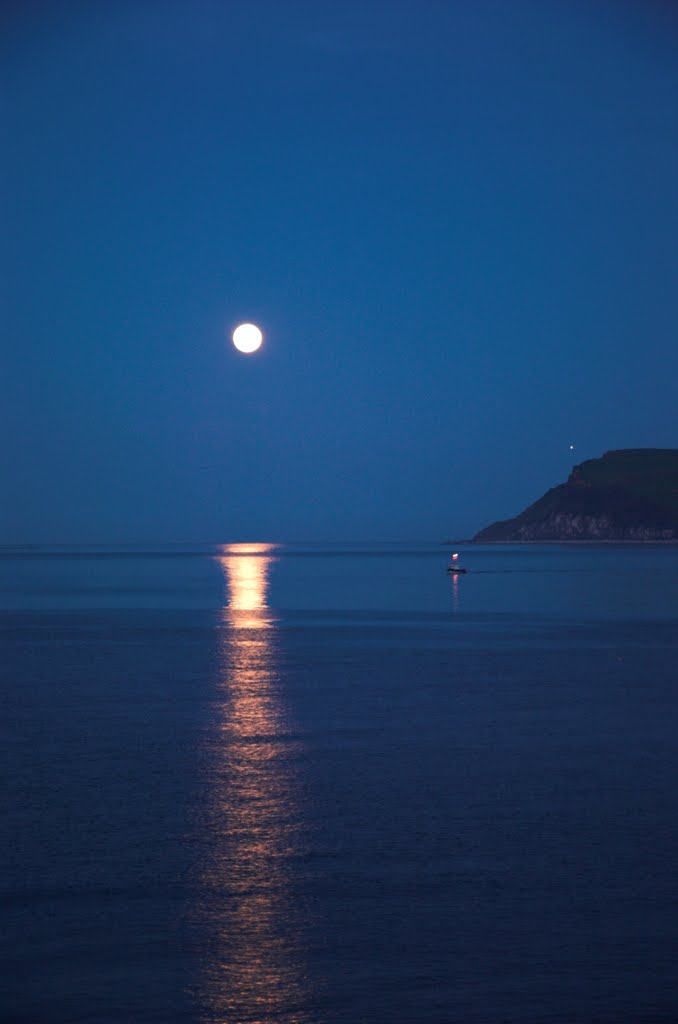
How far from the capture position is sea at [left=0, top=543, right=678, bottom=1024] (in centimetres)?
998

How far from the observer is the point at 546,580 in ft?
396

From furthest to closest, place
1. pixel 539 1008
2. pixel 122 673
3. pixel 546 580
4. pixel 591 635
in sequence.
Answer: pixel 546 580, pixel 591 635, pixel 122 673, pixel 539 1008

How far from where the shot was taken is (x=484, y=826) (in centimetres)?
1575

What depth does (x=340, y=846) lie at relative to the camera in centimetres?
1468

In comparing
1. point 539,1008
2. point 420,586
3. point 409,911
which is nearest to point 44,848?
point 409,911

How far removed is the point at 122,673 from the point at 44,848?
21.8m

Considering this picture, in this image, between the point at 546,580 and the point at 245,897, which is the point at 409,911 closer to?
the point at 245,897

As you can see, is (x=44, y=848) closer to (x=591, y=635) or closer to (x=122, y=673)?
(x=122, y=673)

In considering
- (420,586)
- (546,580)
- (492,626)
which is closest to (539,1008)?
(492,626)

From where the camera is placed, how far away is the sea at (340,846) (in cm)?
998

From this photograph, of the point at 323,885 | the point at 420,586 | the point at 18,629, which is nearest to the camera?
the point at 323,885

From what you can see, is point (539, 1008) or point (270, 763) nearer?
point (539, 1008)

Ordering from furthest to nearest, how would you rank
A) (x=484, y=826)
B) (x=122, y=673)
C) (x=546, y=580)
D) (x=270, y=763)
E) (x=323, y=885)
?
(x=546, y=580), (x=122, y=673), (x=270, y=763), (x=484, y=826), (x=323, y=885)

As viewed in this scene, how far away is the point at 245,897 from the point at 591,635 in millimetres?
40758
